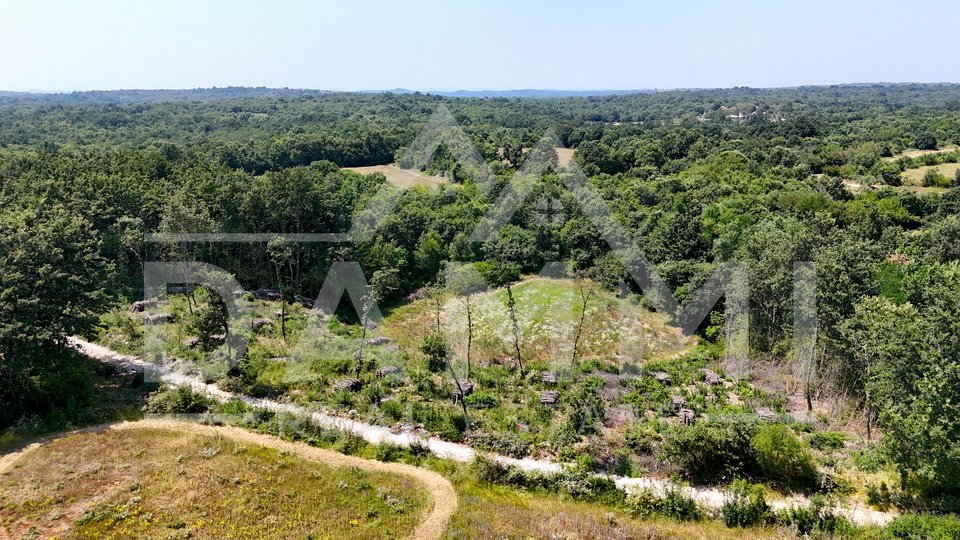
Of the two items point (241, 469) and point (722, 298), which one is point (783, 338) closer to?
point (722, 298)

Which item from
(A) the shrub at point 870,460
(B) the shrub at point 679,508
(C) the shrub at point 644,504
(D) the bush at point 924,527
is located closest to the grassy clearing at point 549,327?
(C) the shrub at point 644,504

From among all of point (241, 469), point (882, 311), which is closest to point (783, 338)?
point (882, 311)

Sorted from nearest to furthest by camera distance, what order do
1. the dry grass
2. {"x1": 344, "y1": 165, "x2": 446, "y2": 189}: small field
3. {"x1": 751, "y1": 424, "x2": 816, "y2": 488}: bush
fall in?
the dry grass < {"x1": 751, "y1": 424, "x2": 816, "y2": 488}: bush < {"x1": 344, "y1": 165, "x2": 446, "y2": 189}: small field

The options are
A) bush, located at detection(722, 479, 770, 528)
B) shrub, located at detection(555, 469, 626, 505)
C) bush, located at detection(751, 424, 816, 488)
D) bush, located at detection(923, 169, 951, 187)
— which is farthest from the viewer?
bush, located at detection(923, 169, 951, 187)

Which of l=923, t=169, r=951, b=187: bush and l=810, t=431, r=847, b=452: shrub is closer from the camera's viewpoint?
l=810, t=431, r=847, b=452: shrub

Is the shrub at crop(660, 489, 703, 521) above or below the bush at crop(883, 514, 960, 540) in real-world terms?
below

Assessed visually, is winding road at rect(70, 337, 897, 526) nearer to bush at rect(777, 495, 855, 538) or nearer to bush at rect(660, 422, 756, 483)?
bush at rect(777, 495, 855, 538)

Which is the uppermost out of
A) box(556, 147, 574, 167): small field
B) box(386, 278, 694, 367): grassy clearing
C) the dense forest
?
box(556, 147, 574, 167): small field

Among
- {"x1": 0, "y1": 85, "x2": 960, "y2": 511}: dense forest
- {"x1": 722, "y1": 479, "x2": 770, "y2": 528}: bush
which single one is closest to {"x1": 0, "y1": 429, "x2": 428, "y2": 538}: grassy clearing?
{"x1": 0, "y1": 85, "x2": 960, "y2": 511}: dense forest
